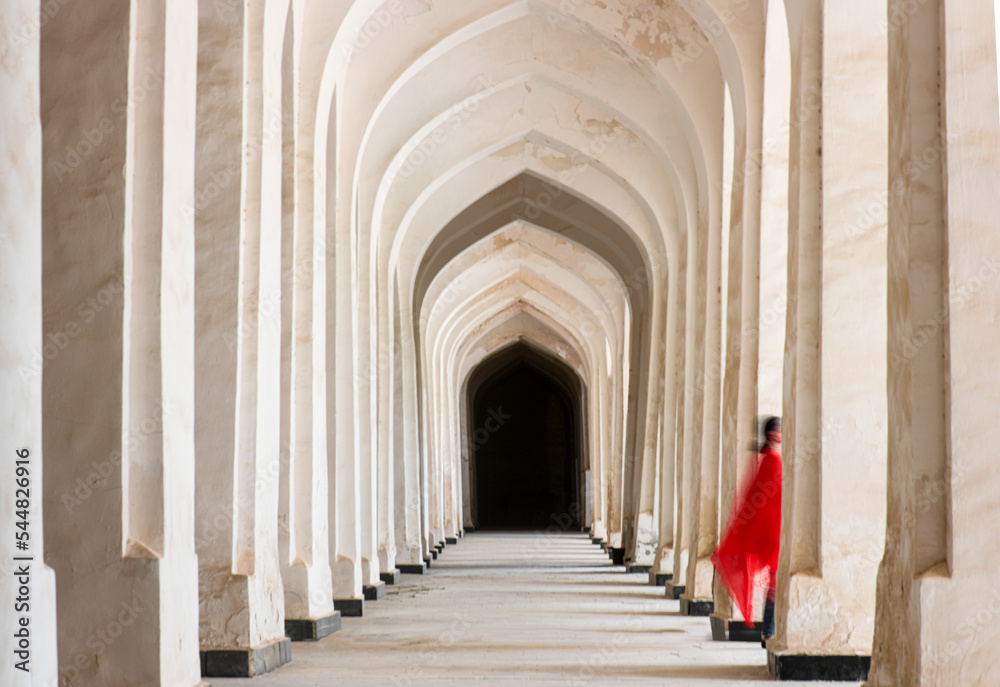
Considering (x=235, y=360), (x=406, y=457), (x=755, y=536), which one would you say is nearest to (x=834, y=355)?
(x=755, y=536)

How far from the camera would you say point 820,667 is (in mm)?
5344

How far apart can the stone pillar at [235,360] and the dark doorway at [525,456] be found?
1044 inches

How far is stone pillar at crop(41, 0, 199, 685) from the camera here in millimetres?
4031

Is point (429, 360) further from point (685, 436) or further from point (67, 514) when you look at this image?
point (67, 514)

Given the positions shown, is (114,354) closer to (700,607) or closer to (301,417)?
(301,417)

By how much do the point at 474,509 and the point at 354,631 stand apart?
22.1 meters

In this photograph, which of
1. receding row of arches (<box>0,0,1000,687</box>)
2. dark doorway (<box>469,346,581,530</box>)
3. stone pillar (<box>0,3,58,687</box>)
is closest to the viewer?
stone pillar (<box>0,3,58,687</box>)

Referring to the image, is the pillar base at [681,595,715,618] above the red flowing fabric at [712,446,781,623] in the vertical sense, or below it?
below

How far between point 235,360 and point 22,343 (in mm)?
2935

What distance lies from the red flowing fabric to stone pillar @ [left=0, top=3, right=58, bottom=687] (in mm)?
4392

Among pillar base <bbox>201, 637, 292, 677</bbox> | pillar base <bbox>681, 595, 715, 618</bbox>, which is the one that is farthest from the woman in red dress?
pillar base <bbox>201, 637, 292, 677</bbox>

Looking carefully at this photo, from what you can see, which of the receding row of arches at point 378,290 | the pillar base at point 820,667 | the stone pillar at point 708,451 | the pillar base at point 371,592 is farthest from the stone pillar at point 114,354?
the pillar base at point 371,592

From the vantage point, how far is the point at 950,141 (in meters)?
3.89

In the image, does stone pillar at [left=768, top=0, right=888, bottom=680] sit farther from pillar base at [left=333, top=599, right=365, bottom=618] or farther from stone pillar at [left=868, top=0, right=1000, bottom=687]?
pillar base at [left=333, top=599, right=365, bottom=618]
